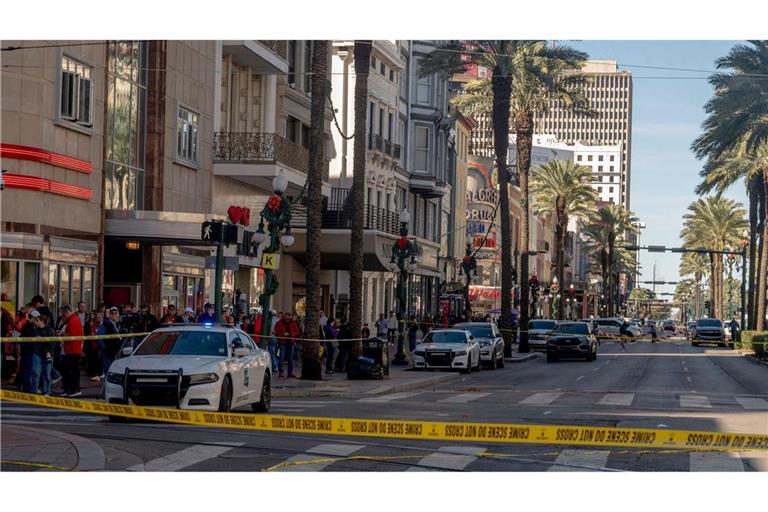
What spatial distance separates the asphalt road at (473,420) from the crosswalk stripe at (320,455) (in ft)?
0.05

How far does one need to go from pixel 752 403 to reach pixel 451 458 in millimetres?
13852

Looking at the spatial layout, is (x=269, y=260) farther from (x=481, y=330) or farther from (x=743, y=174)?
(x=743, y=174)

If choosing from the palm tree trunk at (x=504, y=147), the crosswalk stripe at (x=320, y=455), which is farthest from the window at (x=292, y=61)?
the crosswalk stripe at (x=320, y=455)

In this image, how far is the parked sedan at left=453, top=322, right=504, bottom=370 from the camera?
4344 centimetres

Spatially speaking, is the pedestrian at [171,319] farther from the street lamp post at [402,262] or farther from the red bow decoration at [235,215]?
the street lamp post at [402,262]

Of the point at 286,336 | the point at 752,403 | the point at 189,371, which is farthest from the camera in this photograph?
the point at 286,336

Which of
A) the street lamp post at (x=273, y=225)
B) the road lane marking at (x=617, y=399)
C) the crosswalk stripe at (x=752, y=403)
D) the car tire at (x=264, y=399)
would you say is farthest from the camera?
the street lamp post at (x=273, y=225)

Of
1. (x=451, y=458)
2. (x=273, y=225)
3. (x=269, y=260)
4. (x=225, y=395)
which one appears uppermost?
(x=273, y=225)

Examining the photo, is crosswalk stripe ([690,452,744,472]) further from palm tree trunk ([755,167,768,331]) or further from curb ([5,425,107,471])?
palm tree trunk ([755,167,768,331])

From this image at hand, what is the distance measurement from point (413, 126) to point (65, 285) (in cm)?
4163

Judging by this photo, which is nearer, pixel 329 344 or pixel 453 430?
pixel 453 430

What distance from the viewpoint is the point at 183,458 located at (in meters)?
14.3

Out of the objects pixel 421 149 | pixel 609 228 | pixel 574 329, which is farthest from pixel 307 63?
pixel 609 228

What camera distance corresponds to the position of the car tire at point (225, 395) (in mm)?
19031
